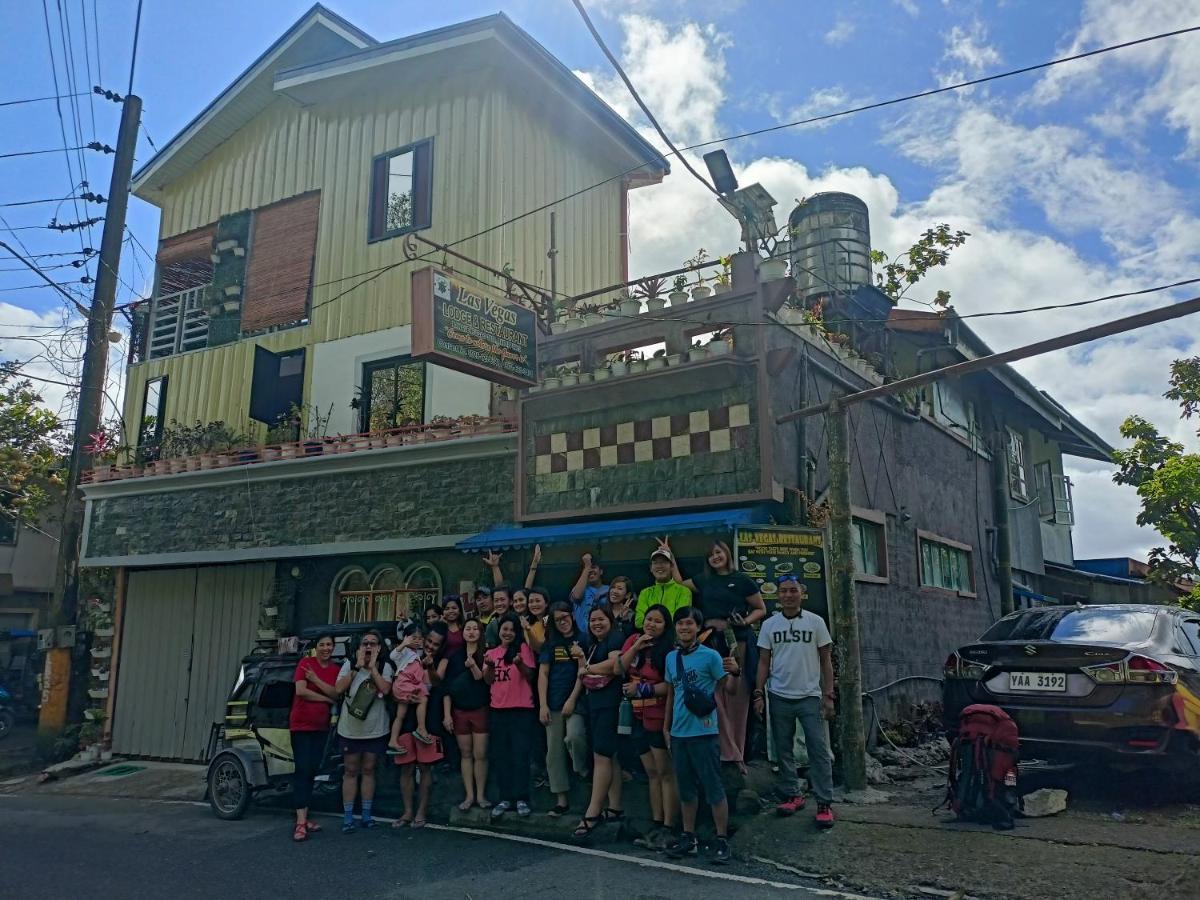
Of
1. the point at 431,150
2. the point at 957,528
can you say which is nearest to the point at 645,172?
the point at 431,150

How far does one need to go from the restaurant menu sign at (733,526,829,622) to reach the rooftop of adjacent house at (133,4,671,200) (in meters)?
9.76

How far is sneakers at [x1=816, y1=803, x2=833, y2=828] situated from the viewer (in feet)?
22.7

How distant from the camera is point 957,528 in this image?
15203mm

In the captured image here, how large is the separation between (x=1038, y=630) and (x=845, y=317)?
7074mm

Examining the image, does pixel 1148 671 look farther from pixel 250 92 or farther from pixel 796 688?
pixel 250 92

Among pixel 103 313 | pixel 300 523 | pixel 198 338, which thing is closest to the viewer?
pixel 300 523

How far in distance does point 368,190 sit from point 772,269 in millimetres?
8634

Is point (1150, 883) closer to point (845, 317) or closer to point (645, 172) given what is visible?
point (845, 317)

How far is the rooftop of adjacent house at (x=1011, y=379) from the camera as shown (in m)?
14.2

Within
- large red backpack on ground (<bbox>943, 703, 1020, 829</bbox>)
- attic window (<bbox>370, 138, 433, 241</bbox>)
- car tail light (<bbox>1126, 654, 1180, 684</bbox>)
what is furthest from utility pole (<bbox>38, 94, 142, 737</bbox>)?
car tail light (<bbox>1126, 654, 1180, 684</bbox>)

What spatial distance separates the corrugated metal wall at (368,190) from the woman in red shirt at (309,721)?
768cm

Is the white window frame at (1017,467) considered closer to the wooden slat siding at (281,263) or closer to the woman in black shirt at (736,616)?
the woman in black shirt at (736,616)

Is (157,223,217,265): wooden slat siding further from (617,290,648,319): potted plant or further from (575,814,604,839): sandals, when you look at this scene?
(575,814,604,839): sandals

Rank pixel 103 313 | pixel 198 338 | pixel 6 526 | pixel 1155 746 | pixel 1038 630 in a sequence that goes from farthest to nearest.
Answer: pixel 6 526, pixel 198 338, pixel 103 313, pixel 1038 630, pixel 1155 746
